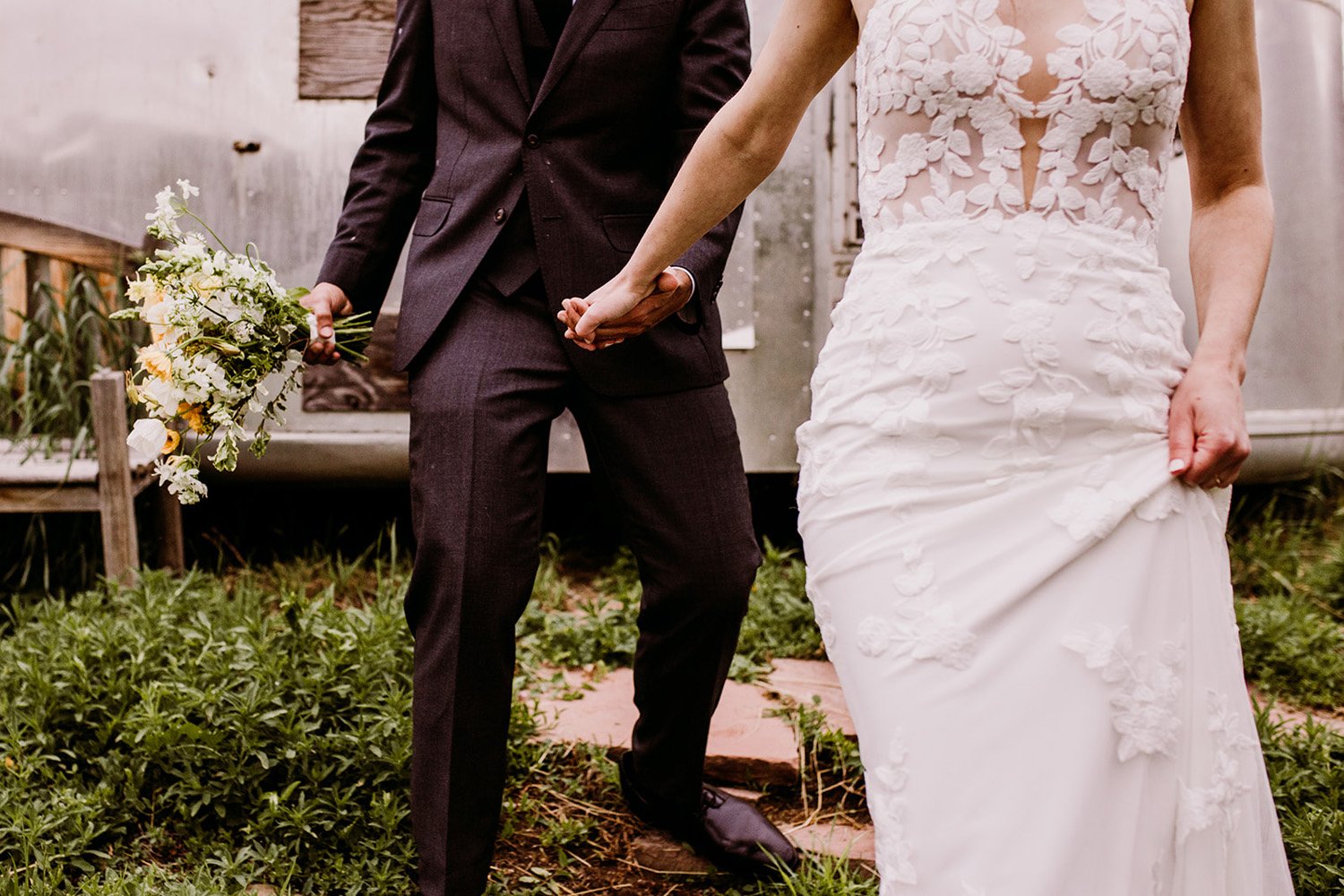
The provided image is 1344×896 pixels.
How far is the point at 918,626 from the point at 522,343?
109cm

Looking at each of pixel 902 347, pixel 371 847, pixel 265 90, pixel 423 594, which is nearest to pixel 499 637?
pixel 423 594

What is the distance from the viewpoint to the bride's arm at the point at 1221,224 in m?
1.46

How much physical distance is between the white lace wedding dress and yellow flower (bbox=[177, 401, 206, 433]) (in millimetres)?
1145

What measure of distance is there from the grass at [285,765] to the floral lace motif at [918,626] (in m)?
1.13

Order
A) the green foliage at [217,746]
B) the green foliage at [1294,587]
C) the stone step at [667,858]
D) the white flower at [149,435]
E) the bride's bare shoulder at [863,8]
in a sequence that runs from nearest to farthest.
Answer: the bride's bare shoulder at [863,8] → the white flower at [149,435] → the green foliage at [217,746] → the stone step at [667,858] → the green foliage at [1294,587]

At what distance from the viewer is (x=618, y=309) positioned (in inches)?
75.0

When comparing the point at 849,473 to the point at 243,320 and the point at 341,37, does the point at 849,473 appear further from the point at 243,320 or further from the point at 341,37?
the point at 341,37

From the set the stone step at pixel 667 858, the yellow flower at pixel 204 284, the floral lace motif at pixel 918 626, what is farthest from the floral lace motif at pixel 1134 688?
the yellow flower at pixel 204 284

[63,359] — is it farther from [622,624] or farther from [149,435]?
[149,435]

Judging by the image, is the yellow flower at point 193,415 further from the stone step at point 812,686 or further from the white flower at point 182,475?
the stone step at point 812,686

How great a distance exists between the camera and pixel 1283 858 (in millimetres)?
1587

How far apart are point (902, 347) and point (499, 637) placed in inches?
38.5

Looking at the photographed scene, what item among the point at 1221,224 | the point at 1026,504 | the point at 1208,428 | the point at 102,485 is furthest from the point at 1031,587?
the point at 102,485

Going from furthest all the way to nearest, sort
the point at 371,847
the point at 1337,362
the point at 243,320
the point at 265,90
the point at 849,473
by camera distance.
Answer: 1. the point at 1337,362
2. the point at 265,90
3. the point at 371,847
4. the point at 243,320
5. the point at 849,473
